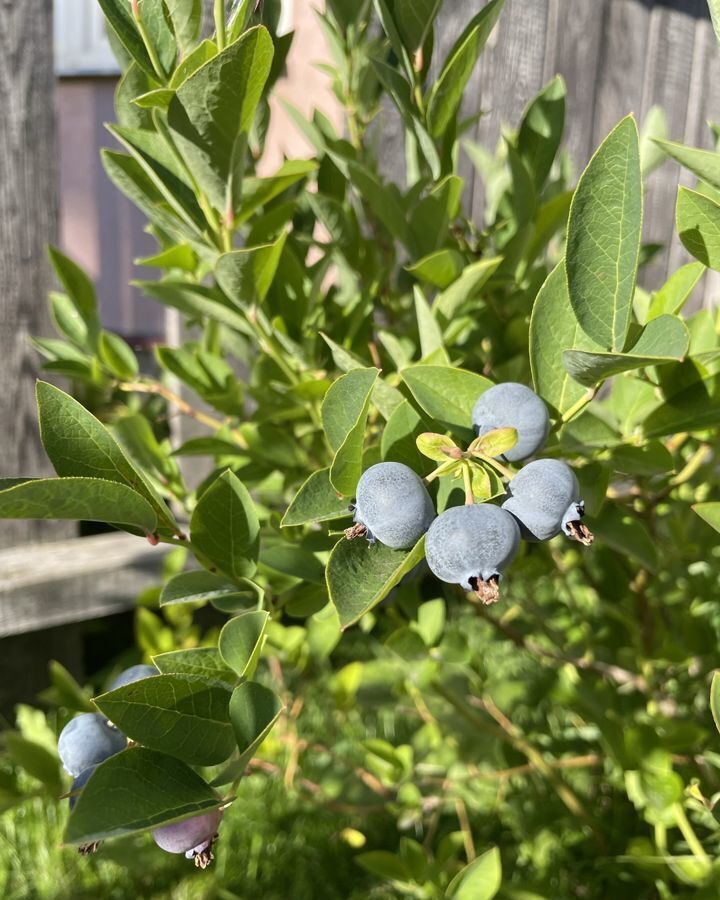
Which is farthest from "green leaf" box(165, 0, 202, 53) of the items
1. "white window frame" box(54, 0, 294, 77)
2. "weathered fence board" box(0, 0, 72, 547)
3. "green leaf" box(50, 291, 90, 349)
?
"white window frame" box(54, 0, 294, 77)

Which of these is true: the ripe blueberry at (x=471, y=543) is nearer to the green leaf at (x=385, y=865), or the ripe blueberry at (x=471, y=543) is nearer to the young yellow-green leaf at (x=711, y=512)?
the young yellow-green leaf at (x=711, y=512)

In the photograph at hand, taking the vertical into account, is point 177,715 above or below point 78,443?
below

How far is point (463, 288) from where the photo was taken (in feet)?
1.94

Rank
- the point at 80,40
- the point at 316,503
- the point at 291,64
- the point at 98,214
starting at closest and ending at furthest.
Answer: the point at 316,503 < the point at 291,64 < the point at 98,214 < the point at 80,40

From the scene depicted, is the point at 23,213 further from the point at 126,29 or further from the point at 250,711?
the point at 250,711

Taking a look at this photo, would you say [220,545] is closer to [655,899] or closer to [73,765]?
[73,765]

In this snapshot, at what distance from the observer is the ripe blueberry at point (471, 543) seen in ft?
1.18

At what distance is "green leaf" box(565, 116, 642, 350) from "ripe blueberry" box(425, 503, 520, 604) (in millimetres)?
128

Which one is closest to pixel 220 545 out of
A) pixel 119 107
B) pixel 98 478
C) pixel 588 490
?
pixel 98 478

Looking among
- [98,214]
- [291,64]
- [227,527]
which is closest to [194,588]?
[227,527]

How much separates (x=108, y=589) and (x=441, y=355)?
130cm

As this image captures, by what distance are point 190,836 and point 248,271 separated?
35 cm

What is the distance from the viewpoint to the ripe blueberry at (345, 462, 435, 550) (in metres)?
0.38

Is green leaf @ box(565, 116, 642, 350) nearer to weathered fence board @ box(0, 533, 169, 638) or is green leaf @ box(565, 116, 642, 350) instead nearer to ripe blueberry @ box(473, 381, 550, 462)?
ripe blueberry @ box(473, 381, 550, 462)
